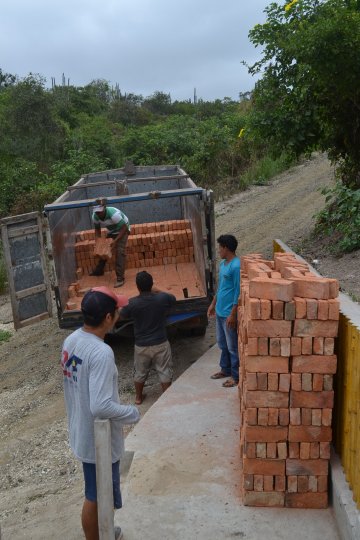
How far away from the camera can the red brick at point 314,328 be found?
3.64 meters

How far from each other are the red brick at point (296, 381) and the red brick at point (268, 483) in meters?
0.66

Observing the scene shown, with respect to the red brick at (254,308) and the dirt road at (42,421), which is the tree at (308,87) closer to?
the dirt road at (42,421)

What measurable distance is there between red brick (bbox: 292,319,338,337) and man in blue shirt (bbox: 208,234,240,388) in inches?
79.7

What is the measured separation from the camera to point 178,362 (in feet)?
25.2

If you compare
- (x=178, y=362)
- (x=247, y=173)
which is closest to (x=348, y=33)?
(x=178, y=362)

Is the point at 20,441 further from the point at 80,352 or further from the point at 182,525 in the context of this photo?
the point at 80,352

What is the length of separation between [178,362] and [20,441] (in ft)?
7.74

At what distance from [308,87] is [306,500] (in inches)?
312

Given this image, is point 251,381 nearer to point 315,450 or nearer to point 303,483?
point 315,450

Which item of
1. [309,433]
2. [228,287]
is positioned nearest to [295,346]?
[309,433]

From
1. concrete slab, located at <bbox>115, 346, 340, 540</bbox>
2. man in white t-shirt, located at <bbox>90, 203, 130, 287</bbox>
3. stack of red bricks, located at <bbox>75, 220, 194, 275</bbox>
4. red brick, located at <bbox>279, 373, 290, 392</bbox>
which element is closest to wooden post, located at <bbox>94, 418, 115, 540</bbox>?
concrete slab, located at <bbox>115, 346, 340, 540</bbox>

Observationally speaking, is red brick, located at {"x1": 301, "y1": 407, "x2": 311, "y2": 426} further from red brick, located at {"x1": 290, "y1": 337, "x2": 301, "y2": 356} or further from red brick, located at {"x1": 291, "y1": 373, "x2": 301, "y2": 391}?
red brick, located at {"x1": 290, "y1": 337, "x2": 301, "y2": 356}

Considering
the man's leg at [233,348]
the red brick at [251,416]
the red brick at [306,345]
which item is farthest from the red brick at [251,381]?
the man's leg at [233,348]

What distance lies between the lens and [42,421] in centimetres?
652
